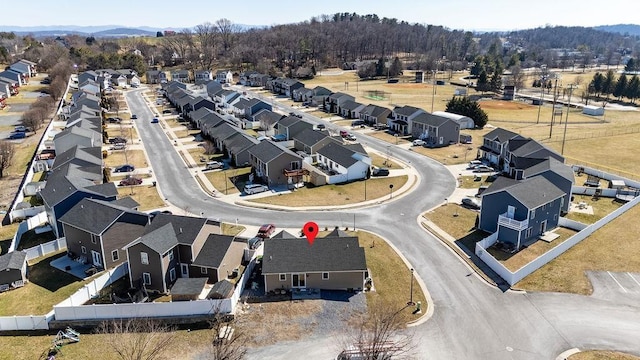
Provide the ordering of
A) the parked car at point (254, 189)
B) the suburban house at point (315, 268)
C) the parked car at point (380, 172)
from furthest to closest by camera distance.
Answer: the parked car at point (380, 172)
the parked car at point (254, 189)
the suburban house at point (315, 268)

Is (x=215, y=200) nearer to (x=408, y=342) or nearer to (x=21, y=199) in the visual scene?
(x=21, y=199)

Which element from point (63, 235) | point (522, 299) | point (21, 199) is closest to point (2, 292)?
point (63, 235)

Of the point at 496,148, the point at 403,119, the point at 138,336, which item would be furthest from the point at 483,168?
the point at 138,336

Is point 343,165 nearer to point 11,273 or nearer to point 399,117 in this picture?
point 399,117

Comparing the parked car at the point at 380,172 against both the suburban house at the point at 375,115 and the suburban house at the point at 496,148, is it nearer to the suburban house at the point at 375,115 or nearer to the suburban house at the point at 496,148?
the suburban house at the point at 496,148

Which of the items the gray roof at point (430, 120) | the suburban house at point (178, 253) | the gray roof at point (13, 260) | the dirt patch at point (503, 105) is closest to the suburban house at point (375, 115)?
the gray roof at point (430, 120)

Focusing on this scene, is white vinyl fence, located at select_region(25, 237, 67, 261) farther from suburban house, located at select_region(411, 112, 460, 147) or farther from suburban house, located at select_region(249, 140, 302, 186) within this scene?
suburban house, located at select_region(411, 112, 460, 147)
